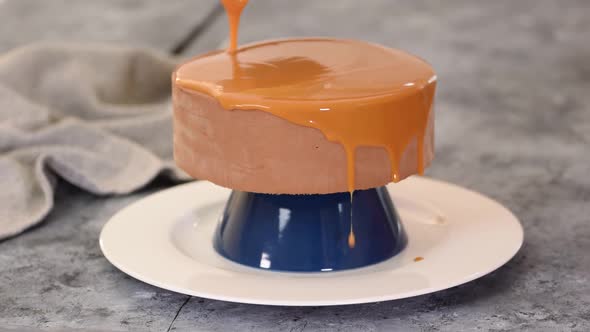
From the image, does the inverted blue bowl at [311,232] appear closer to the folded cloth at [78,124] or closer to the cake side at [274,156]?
the cake side at [274,156]

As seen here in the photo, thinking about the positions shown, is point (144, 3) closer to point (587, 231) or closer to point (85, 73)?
point (85, 73)

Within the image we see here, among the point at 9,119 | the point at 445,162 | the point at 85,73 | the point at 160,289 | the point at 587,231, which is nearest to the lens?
the point at 160,289

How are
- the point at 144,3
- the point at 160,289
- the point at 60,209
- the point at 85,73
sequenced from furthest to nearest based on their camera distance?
the point at 144,3 < the point at 85,73 < the point at 60,209 < the point at 160,289

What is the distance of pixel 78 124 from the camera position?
2008 millimetres

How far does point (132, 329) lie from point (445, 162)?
3.50 feet

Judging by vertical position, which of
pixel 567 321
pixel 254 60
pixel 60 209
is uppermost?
pixel 254 60

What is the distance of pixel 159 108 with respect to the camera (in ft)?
7.61

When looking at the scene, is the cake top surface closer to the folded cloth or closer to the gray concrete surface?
the gray concrete surface

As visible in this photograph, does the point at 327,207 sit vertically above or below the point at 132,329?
above

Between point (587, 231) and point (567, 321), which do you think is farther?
point (587, 231)

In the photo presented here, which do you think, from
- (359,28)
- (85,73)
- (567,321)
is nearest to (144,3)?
(359,28)

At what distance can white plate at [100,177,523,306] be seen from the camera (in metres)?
1.26

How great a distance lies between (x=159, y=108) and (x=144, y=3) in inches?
52.4

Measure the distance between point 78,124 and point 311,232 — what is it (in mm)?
812
